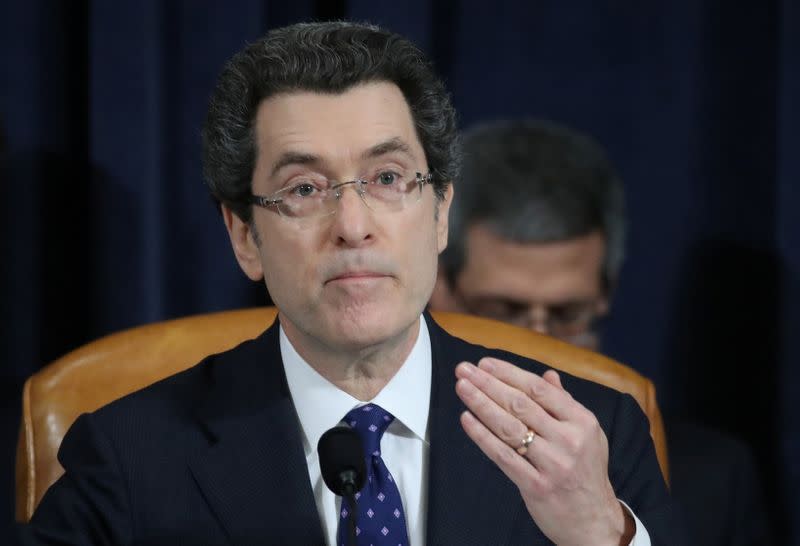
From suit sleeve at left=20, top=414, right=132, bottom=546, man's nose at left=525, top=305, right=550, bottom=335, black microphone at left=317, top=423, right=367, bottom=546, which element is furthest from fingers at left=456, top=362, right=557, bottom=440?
man's nose at left=525, top=305, right=550, bottom=335

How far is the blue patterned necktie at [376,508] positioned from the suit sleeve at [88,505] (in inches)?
10.2

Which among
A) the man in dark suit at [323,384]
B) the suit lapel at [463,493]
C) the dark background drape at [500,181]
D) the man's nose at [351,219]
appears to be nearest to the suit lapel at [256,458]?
the man in dark suit at [323,384]

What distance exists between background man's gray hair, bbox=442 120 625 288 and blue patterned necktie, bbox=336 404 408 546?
958mm

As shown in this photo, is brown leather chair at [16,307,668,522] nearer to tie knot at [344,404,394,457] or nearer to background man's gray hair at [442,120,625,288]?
tie knot at [344,404,394,457]

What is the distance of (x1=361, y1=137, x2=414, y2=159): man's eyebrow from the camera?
1.46m

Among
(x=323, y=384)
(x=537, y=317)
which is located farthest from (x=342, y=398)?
(x=537, y=317)

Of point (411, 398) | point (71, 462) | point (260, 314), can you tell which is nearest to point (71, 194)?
point (260, 314)

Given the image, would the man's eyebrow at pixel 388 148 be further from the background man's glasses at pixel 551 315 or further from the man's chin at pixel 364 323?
the background man's glasses at pixel 551 315

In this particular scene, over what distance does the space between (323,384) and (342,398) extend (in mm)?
31

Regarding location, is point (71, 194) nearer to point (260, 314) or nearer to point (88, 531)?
point (260, 314)

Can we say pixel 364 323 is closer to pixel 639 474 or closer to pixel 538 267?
pixel 639 474

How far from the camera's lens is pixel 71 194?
237cm

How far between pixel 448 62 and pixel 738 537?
1061 millimetres

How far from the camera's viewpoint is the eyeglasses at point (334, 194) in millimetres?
1454
